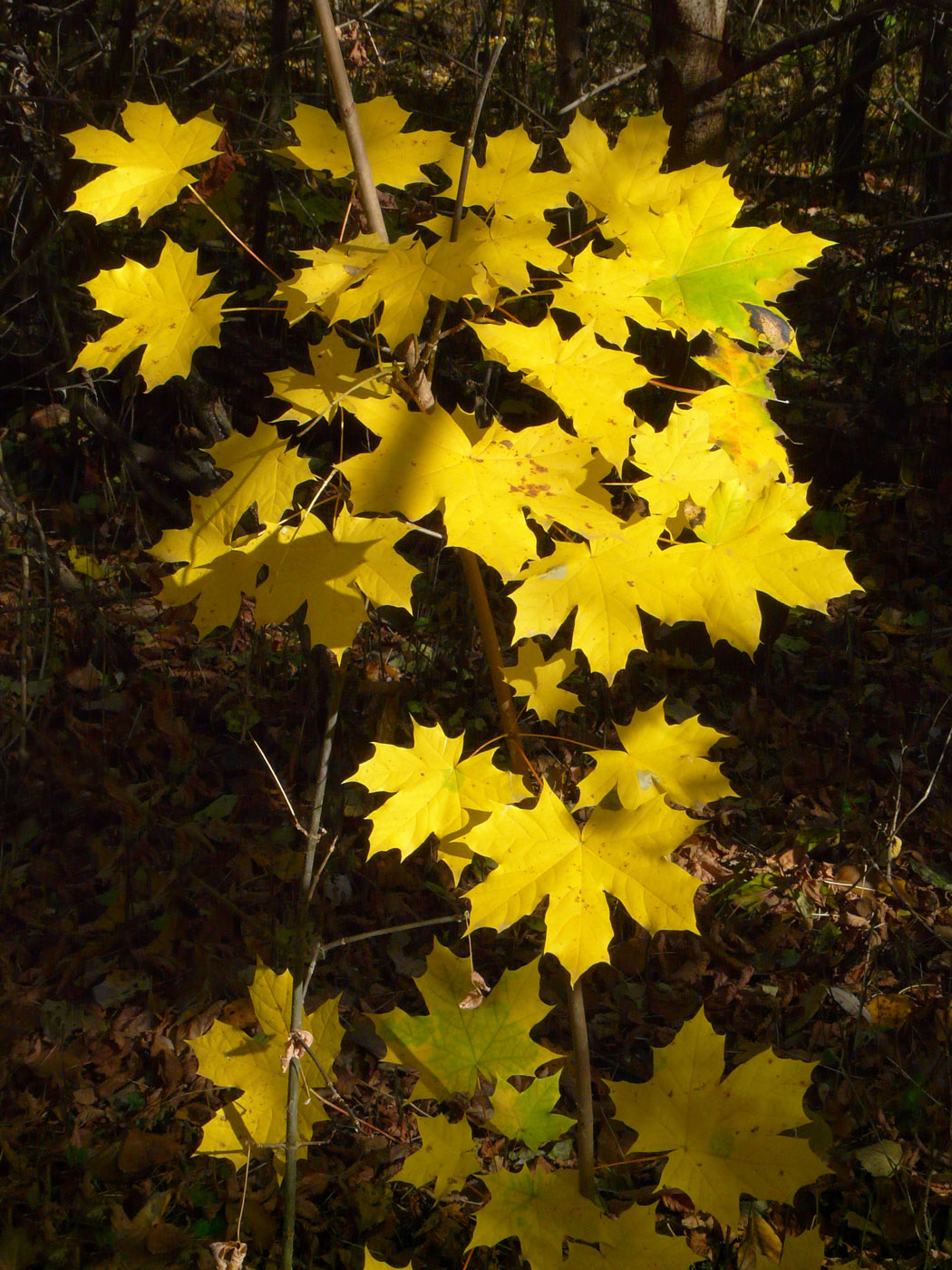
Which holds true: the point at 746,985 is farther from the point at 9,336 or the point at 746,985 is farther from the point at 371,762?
the point at 9,336

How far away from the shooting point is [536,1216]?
149 centimetres

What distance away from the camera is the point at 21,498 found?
3.85m

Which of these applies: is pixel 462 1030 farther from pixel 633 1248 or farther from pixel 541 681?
pixel 541 681

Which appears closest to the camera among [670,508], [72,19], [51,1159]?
[670,508]

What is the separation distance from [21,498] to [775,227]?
3391 millimetres

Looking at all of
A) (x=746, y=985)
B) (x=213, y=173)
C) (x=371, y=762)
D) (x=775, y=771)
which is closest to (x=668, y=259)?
(x=213, y=173)

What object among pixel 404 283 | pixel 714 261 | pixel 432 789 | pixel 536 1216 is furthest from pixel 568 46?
pixel 536 1216

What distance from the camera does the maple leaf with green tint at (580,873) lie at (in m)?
1.29

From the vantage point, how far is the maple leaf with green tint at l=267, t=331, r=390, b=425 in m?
1.26

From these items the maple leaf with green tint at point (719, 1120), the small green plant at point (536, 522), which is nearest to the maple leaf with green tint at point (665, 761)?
the small green plant at point (536, 522)

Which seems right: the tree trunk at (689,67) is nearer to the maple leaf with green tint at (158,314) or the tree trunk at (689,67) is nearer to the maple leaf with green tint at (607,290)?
the maple leaf with green tint at (607,290)

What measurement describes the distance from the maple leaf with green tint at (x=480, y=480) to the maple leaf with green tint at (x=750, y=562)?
0.25m

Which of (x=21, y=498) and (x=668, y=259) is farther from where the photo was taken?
(x=21, y=498)

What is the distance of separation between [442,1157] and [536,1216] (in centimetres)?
19
